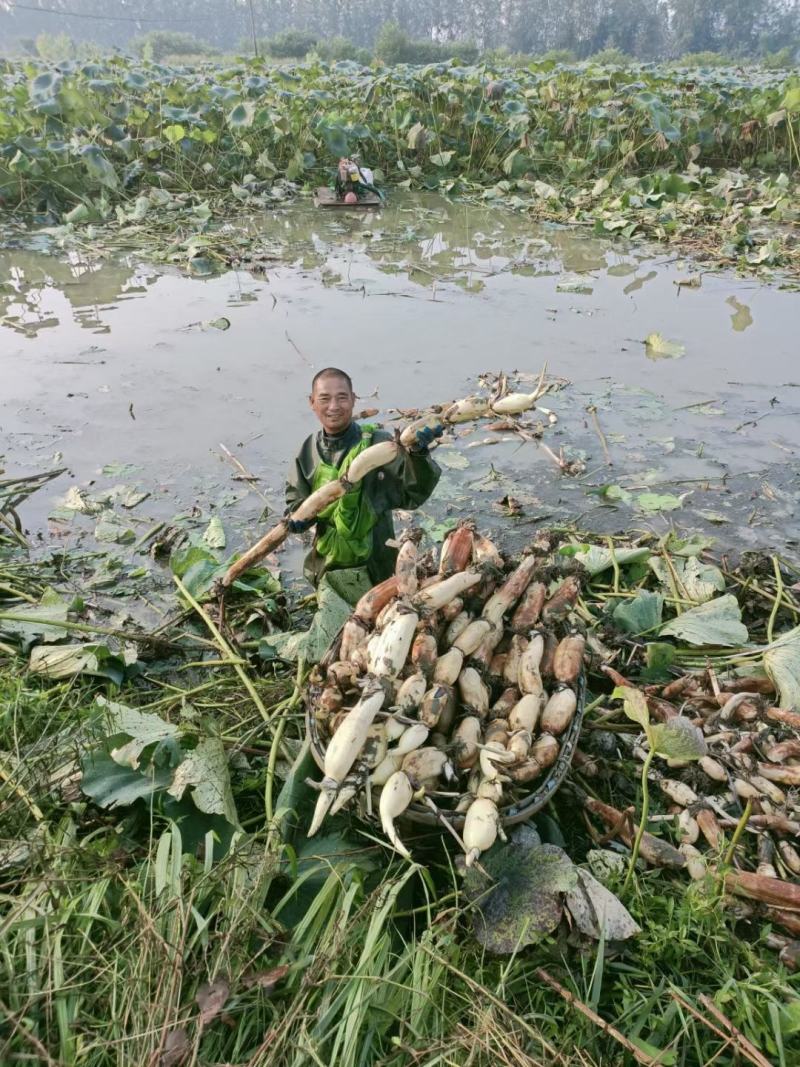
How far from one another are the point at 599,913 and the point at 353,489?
166 centimetres

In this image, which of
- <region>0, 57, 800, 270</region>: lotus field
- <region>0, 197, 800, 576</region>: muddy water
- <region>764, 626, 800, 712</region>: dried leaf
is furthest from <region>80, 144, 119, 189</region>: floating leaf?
<region>764, 626, 800, 712</region>: dried leaf

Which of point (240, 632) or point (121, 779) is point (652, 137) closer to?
point (240, 632)

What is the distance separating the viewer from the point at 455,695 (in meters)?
2.18

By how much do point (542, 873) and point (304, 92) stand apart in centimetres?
1546

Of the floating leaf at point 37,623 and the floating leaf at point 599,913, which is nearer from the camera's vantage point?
the floating leaf at point 599,913

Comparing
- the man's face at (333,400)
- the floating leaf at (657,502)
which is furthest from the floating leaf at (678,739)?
the floating leaf at (657,502)

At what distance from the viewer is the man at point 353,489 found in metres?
2.77

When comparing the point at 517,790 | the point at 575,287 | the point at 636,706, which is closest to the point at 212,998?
the point at 517,790

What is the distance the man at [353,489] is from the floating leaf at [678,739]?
1.28 meters

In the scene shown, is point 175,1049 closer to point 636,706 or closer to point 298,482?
point 636,706

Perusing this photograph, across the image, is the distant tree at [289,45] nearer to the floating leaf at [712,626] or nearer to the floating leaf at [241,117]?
the floating leaf at [241,117]

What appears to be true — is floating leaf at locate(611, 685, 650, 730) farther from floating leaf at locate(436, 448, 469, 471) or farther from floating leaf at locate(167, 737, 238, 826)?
floating leaf at locate(436, 448, 469, 471)

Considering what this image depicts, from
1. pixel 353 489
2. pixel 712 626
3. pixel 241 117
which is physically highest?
pixel 241 117

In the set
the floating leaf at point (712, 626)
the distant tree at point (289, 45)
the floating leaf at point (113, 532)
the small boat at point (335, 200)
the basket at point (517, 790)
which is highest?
the distant tree at point (289, 45)
